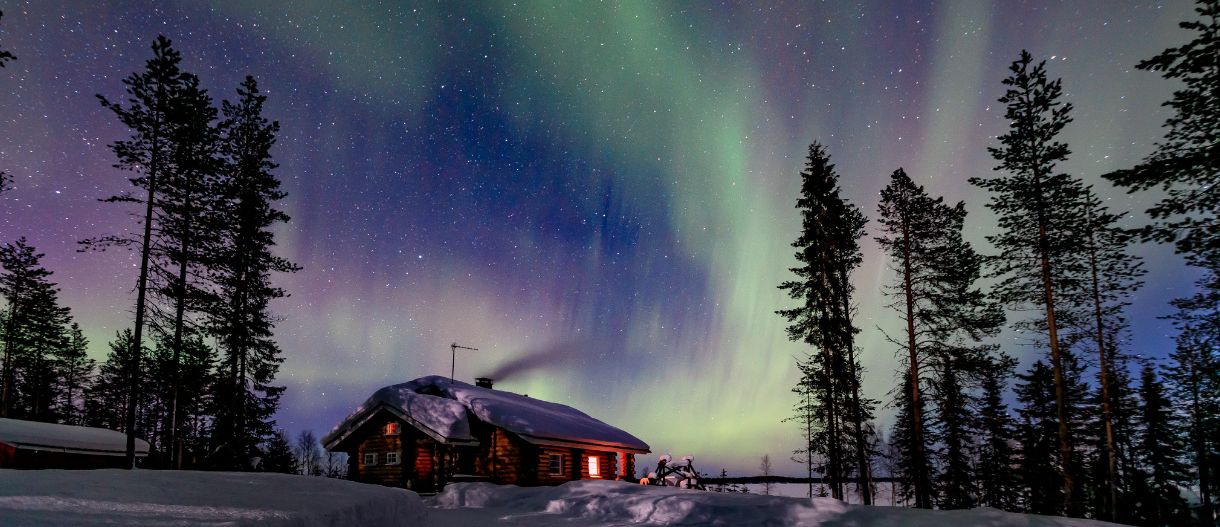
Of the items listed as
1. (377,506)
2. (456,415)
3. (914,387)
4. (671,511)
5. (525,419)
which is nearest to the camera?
(377,506)

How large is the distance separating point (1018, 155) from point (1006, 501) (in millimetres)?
30214

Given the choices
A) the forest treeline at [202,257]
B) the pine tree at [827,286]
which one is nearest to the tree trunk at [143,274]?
the forest treeline at [202,257]

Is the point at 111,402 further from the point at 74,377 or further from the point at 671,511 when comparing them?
the point at 671,511

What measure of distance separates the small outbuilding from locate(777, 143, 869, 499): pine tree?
30.7m

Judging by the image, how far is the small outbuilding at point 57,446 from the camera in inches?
867

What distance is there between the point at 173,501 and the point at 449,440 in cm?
1726

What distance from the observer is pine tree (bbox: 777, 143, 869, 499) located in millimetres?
23000

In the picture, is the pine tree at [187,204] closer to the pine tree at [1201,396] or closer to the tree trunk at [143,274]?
the tree trunk at [143,274]

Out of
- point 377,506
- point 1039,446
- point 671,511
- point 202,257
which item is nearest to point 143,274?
point 202,257

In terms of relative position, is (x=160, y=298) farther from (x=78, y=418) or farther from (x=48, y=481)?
(x=78, y=418)

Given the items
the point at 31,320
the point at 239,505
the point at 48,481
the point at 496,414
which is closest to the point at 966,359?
the point at 496,414

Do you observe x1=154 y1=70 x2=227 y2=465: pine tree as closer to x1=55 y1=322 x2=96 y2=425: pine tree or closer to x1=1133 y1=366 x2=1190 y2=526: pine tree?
x1=55 y1=322 x2=96 y2=425: pine tree

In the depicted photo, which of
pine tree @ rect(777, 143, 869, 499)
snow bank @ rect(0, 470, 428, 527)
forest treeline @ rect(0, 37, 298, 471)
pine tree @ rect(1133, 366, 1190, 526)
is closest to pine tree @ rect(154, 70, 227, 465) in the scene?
forest treeline @ rect(0, 37, 298, 471)

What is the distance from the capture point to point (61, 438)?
23969mm
